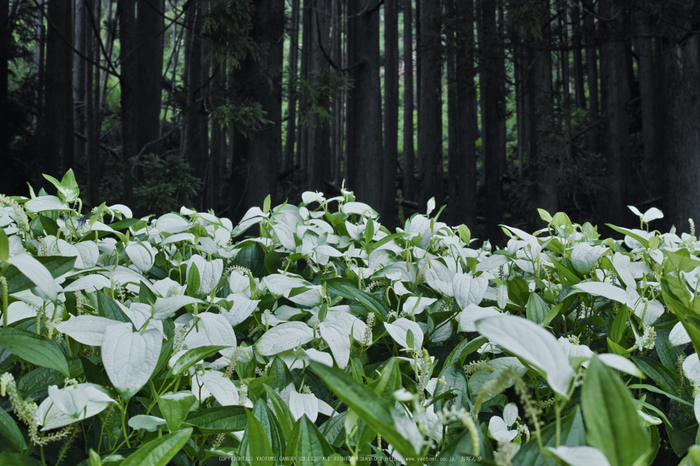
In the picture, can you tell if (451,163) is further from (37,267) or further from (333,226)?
(37,267)

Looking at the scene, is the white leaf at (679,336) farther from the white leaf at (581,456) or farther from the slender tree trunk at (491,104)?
the slender tree trunk at (491,104)

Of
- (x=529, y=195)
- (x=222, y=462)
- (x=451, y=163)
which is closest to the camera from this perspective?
(x=222, y=462)

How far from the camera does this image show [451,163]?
30.7 ft

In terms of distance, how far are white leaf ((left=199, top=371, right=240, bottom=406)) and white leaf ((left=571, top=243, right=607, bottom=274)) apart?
762 millimetres

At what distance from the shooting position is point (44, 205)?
0.99 m

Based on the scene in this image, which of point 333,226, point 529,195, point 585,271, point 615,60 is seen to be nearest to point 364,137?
point 529,195

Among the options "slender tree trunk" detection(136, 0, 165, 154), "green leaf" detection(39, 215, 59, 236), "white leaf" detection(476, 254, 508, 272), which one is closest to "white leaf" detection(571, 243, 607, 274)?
"white leaf" detection(476, 254, 508, 272)

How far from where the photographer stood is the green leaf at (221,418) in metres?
0.64

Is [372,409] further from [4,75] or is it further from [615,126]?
[615,126]

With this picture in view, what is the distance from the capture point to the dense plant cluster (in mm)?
438

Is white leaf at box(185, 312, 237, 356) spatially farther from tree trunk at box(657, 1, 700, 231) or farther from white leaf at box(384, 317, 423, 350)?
tree trunk at box(657, 1, 700, 231)

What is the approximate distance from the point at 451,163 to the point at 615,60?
316 centimetres

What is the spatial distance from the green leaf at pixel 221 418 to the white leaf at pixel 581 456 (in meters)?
0.40

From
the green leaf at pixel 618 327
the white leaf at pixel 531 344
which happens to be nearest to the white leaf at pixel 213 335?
the white leaf at pixel 531 344
